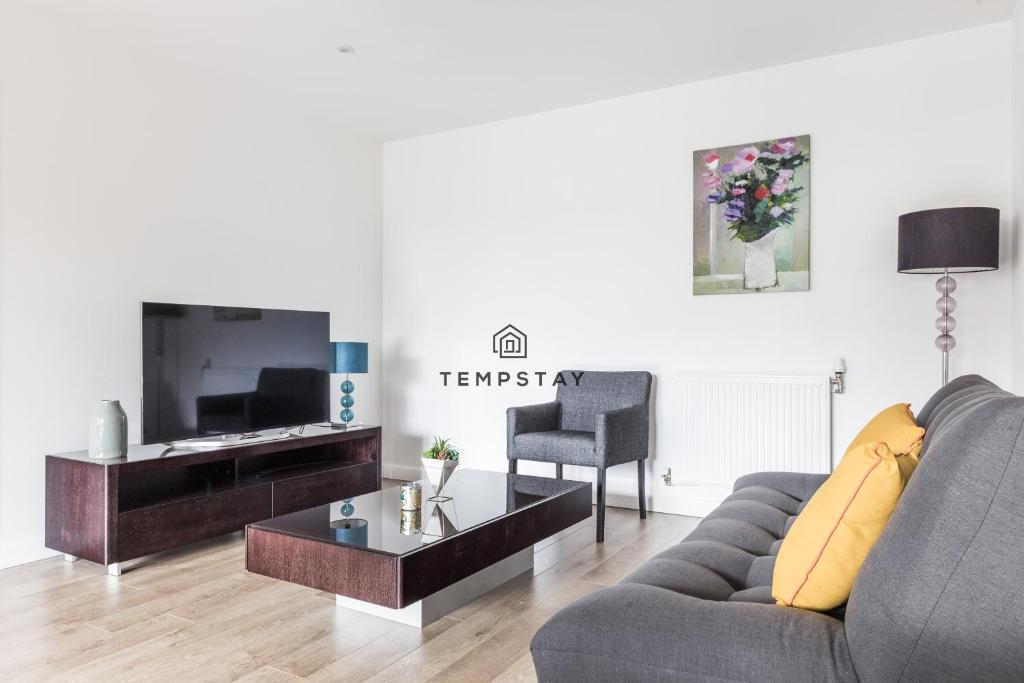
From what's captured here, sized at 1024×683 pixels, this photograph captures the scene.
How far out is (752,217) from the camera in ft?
13.4

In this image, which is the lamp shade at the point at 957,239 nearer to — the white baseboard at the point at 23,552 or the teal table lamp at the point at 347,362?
the teal table lamp at the point at 347,362

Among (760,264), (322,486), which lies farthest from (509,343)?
(760,264)

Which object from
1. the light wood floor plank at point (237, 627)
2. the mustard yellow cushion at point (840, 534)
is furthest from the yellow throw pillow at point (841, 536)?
the light wood floor plank at point (237, 627)

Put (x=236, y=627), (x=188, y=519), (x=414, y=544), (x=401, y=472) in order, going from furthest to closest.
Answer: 1. (x=401, y=472)
2. (x=188, y=519)
3. (x=236, y=627)
4. (x=414, y=544)

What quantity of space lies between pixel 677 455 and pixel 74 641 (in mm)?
3156

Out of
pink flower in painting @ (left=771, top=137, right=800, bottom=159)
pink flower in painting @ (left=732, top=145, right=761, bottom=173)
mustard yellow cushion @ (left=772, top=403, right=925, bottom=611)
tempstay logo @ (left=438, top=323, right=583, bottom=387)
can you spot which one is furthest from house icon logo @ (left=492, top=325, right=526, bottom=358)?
mustard yellow cushion @ (left=772, top=403, right=925, bottom=611)

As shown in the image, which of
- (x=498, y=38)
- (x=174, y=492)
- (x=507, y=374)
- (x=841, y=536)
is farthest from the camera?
(x=507, y=374)

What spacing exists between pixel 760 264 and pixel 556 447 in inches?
62.5

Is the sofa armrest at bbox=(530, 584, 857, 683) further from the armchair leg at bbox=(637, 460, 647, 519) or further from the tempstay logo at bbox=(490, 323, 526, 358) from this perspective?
the tempstay logo at bbox=(490, 323, 526, 358)

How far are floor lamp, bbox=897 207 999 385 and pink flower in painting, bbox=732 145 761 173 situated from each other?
1011mm

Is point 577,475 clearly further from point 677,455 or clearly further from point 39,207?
point 39,207

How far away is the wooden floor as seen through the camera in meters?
2.20

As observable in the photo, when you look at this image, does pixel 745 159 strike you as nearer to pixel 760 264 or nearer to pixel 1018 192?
pixel 760 264

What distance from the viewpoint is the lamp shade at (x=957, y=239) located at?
3129 millimetres
